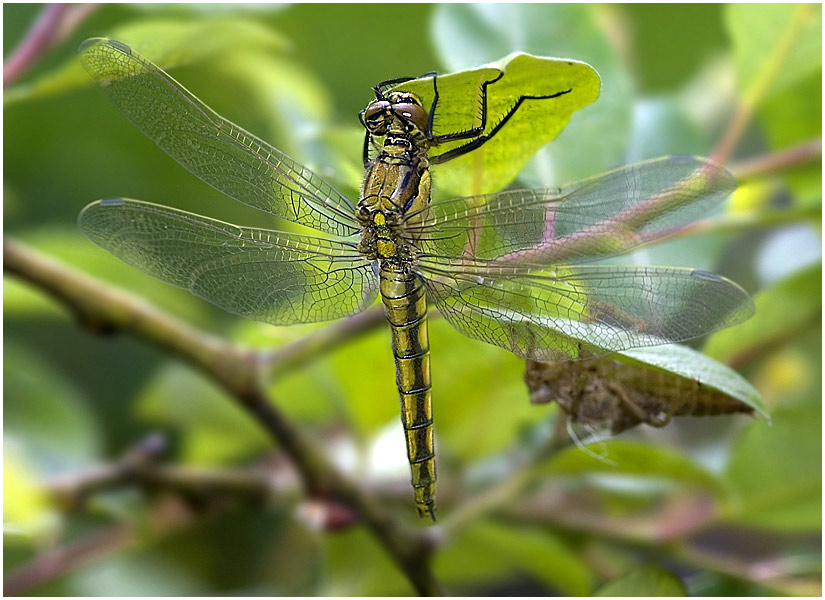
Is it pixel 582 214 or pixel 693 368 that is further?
pixel 582 214

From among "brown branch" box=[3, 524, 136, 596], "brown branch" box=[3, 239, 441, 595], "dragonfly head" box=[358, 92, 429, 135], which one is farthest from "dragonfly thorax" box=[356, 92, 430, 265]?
"brown branch" box=[3, 524, 136, 596]

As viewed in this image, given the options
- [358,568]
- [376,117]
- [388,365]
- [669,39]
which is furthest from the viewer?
[669,39]

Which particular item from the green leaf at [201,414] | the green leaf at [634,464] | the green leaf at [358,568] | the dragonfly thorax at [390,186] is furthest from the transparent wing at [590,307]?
the green leaf at [201,414]

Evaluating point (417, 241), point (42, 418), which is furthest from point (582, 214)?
point (42, 418)

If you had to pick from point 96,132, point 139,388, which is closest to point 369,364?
point 139,388

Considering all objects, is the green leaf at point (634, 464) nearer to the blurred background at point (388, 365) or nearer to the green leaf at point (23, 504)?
the blurred background at point (388, 365)

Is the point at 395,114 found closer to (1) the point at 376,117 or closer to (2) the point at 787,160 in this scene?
(1) the point at 376,117

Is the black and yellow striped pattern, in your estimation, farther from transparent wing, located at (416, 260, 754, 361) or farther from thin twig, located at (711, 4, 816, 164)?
thin twig, located at (711, 4, 816, 164)
